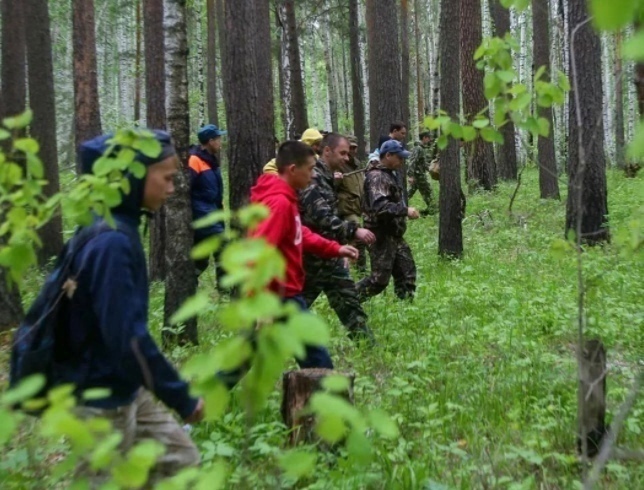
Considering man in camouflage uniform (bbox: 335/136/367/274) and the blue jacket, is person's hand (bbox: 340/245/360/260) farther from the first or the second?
man in camouflage uniform (bbox: 335/136/367/274)

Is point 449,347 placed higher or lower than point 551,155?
lower

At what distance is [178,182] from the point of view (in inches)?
245

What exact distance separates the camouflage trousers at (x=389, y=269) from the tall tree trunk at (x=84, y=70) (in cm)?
603

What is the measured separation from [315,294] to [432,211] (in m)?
10.1

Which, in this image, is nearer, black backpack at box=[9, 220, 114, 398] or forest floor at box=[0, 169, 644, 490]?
black backpack at box=[9, 220, 114, 398]

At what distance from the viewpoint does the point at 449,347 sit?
6480 mm

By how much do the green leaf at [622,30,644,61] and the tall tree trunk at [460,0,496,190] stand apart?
16.3 meters

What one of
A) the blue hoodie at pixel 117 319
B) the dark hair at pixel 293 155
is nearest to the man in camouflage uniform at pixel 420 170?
the dark hair at pixel 293 155

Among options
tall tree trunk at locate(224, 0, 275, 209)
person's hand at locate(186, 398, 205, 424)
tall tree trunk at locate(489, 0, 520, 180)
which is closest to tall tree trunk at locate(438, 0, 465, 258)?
tall tree trunk at locate(224, 0, 275, 209)

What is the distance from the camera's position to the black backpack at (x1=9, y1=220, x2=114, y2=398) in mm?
2838

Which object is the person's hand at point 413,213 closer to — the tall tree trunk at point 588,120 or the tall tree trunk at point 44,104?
the tall tree trunk at point 588,120

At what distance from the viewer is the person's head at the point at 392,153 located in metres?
7.84

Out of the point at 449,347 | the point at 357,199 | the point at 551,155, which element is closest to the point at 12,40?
the point at 357,199

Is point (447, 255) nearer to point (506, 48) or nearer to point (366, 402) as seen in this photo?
point (366, 402)
